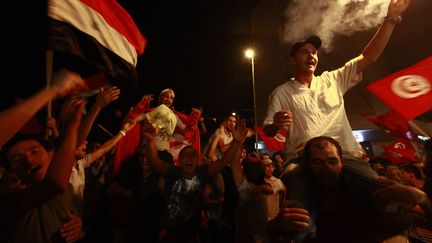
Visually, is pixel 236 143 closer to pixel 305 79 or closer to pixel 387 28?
pixel 305 79

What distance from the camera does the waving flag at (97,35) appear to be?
3805 millimetres

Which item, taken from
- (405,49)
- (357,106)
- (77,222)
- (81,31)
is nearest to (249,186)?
(77,222)

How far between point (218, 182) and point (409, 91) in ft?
11.1

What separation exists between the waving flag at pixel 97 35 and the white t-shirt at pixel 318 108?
2378 mm

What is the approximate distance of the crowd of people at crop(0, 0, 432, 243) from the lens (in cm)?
242

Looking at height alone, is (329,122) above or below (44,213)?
above

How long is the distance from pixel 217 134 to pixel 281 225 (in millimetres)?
5639

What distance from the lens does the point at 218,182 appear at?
5801 millimetres

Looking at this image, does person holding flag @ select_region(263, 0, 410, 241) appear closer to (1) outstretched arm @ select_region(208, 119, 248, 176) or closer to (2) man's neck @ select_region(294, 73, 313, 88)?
(2) man's neck @ select_region(294, 73, 313, 88)

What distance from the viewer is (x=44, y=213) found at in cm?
277

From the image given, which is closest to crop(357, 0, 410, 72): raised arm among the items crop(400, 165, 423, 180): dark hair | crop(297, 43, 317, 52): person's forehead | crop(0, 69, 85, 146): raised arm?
crop(297, 43, 317, 52): person's forehead

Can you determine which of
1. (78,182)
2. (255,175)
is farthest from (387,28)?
(78,182)

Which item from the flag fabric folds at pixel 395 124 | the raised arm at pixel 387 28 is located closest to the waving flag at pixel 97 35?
the raised arm at pixel 387 28

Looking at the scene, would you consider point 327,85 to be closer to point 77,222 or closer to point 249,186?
point 249,186
